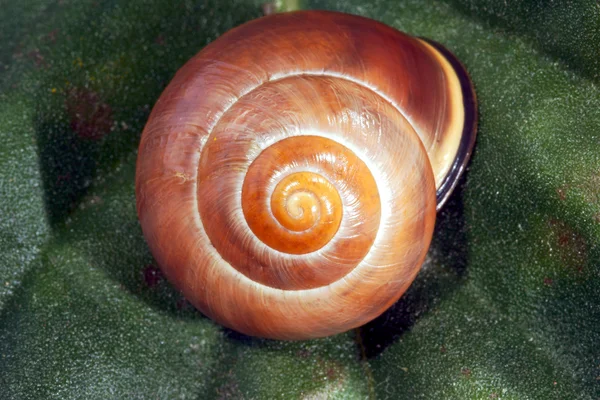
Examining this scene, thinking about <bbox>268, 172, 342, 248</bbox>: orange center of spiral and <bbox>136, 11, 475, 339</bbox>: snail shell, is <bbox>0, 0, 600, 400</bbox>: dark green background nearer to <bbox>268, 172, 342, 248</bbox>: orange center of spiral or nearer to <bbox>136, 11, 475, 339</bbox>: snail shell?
<bbox>136, 11, 475, 339</bbox>: snail shell

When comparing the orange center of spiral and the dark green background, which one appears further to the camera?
the dark green background

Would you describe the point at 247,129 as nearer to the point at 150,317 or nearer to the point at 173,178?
the point at 173,178

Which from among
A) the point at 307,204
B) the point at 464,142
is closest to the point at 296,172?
the point at 307,204

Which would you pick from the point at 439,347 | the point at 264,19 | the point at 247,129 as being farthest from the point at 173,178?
the point at 439,347

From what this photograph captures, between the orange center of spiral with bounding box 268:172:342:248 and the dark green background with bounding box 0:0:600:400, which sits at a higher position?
the orange center of spiral with bounding box 268:172:342:248

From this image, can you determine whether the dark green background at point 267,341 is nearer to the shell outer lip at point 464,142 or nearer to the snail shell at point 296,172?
the shell outer lip at point 464,142

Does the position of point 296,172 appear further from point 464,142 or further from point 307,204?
point 464,142

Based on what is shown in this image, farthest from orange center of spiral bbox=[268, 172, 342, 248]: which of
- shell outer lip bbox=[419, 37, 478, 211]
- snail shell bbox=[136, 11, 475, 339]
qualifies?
shell outer lip bbox=[419, 37, 478, 211]
